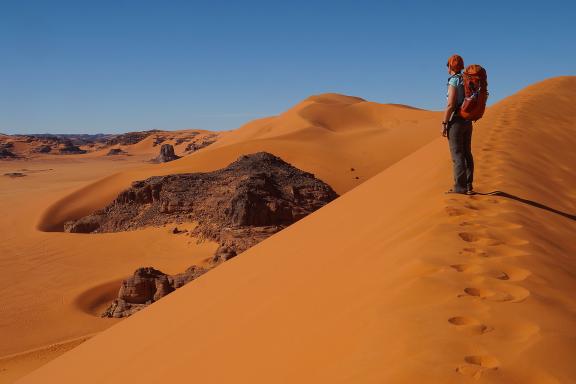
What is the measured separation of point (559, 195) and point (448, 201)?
1812 mm

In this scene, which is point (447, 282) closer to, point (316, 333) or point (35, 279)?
point (316, 333)

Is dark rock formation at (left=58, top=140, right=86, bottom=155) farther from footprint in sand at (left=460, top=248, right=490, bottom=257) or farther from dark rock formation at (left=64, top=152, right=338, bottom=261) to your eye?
footprint in sand at (left=460, top=248, right=490, bottom=257)

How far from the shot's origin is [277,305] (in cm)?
367

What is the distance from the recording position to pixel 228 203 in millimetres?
13523

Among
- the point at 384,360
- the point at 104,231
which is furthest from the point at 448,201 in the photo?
the point at 104,231

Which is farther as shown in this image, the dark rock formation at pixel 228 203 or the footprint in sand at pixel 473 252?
the dark rock formation at pixel 228 203

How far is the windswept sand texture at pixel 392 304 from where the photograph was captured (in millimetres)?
2199

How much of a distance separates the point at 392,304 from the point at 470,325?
0.48 meters

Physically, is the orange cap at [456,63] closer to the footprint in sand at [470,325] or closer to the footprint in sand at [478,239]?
the footprint in sand at [478,239]

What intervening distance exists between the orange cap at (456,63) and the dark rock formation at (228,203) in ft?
21.1

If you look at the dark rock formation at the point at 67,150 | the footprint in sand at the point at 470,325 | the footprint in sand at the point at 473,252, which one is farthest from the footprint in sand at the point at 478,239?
the dark rock formation at the point at 67,150

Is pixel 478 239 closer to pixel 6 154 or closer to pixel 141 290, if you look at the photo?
pixel 141 290

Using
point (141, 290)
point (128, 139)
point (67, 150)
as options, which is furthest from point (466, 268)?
point (128, 139)

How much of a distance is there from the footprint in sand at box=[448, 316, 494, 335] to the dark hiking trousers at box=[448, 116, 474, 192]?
2.88m
